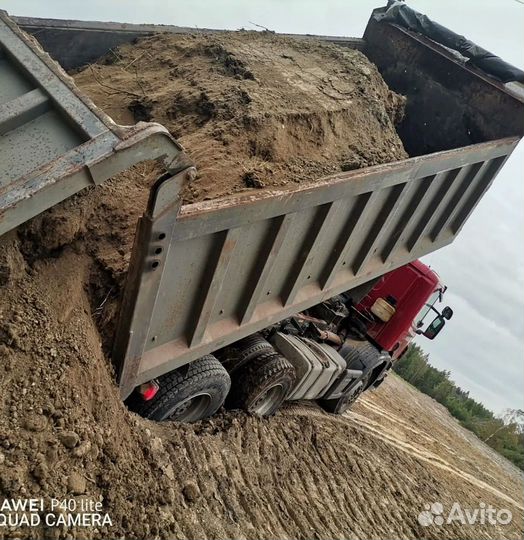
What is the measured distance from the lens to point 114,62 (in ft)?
19.1

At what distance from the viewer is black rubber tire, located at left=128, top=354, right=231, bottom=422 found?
403 cm

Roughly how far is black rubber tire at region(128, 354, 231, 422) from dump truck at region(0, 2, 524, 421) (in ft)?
0.05

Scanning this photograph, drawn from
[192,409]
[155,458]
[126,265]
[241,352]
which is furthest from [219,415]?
[126,265]

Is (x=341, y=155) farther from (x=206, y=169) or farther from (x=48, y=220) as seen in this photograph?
(x=48, y=220)

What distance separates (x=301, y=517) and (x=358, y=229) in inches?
100

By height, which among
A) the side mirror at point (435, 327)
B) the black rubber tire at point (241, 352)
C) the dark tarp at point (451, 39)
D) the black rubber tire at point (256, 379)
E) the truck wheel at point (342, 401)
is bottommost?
the truck wheel at point (342, 401)

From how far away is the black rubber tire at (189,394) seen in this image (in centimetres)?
403

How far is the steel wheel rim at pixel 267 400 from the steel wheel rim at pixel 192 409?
648mm

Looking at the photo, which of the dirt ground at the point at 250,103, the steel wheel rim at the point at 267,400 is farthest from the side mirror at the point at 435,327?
the steel wheel rim at the point at 267,400

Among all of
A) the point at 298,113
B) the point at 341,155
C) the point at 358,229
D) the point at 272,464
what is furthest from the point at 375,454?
the point at 298,113

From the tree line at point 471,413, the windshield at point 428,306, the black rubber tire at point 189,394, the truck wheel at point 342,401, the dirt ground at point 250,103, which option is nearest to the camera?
the black rubber tire at point 189,394

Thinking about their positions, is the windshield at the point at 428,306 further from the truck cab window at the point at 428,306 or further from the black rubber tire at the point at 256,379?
the black rubber tire at the point at 256,379

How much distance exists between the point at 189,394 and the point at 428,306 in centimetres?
427

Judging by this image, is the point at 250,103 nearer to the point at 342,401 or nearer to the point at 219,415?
the point at 219,415
